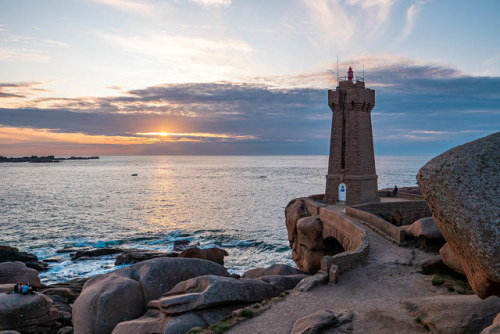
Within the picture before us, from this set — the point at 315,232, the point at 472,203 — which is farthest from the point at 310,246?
the point at 472,203

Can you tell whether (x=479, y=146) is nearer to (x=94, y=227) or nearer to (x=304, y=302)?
(x=304, y=302)

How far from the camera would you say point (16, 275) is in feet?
80.1

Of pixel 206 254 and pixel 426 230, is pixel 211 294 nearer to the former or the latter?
pixel 426 230

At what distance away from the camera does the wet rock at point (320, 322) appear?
35.7 feet

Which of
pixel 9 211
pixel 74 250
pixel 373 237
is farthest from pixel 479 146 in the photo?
pixel 9 211

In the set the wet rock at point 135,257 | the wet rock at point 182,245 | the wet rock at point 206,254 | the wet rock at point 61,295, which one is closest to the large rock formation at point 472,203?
the wet rock at point 61,295

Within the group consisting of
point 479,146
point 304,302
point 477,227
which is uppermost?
point 479,146

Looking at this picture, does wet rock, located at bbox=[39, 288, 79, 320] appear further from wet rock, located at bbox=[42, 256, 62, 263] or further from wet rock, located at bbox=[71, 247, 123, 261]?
wet rock, located at bbox=[42, 256, 62, 263]

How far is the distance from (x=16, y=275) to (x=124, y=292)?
1374 centimetres

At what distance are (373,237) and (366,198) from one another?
44.1ft

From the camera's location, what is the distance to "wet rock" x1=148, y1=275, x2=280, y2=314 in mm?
14203

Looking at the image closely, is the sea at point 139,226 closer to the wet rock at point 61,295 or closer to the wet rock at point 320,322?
the wet rock at point 61,295

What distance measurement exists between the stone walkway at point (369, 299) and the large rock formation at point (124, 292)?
6.23 metres

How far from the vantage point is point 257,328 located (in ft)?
39.0
